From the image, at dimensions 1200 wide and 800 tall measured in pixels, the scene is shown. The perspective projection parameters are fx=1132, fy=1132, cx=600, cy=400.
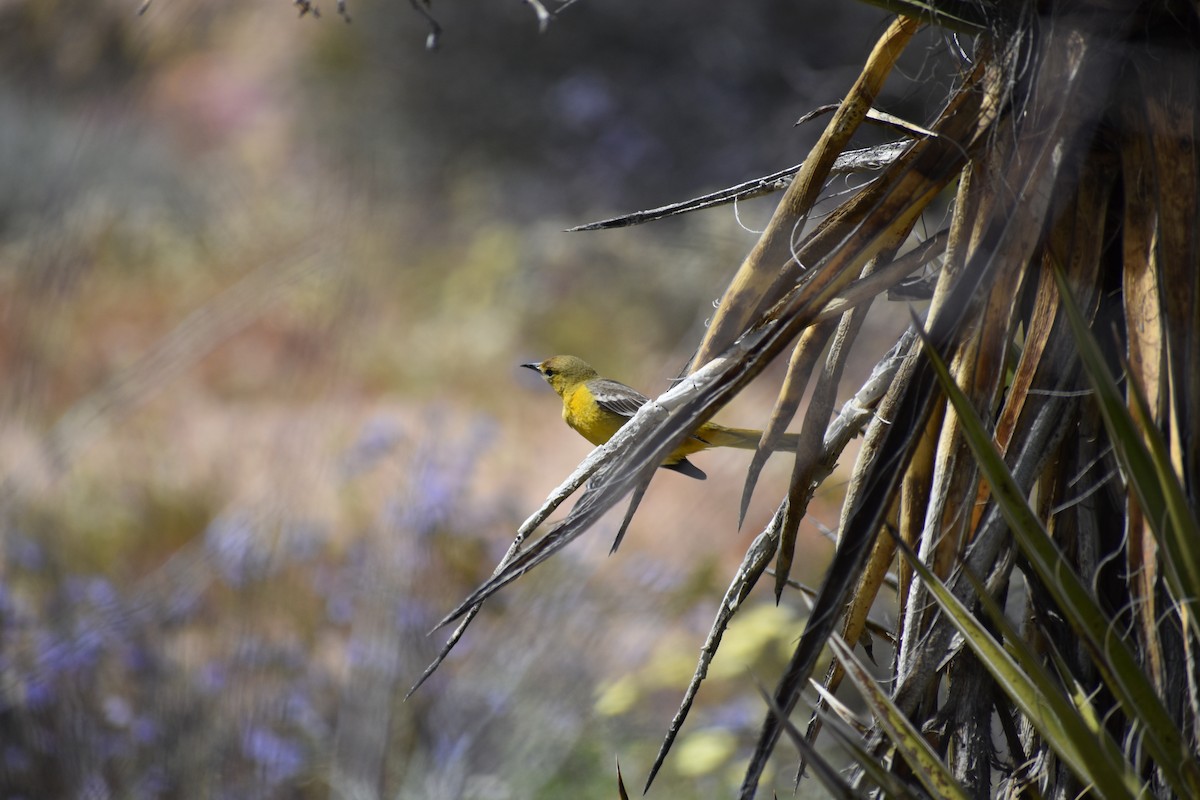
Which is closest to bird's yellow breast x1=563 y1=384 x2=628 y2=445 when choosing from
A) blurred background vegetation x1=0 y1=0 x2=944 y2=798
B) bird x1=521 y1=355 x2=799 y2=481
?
bird x1=521 y1=355 x2=799 y2=481

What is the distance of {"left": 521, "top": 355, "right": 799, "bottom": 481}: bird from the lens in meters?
3.18

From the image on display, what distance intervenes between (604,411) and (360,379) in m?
5.97

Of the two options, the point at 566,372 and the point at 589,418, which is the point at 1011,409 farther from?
the point at 566,372

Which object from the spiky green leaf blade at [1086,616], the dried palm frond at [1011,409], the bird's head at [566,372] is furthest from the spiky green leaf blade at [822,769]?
the bird's head at [566,372]

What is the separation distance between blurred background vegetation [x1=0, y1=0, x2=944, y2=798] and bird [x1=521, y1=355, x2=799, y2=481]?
0.41 meters

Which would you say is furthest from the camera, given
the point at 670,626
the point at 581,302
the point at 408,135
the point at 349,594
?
the point at 408,135

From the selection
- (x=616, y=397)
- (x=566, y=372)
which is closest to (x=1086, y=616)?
(x=616, y=397)

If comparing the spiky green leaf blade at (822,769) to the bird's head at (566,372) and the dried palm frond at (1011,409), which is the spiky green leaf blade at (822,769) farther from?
the bird's head at (566,372)

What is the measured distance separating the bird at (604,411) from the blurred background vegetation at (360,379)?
41 centimetres

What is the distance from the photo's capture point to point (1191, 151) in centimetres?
112

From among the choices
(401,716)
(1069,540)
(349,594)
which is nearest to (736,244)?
(349,594)

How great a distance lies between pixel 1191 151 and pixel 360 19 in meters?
11.9

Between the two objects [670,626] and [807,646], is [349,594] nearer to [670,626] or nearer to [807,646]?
[670,626]

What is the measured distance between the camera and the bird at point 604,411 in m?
3.18
